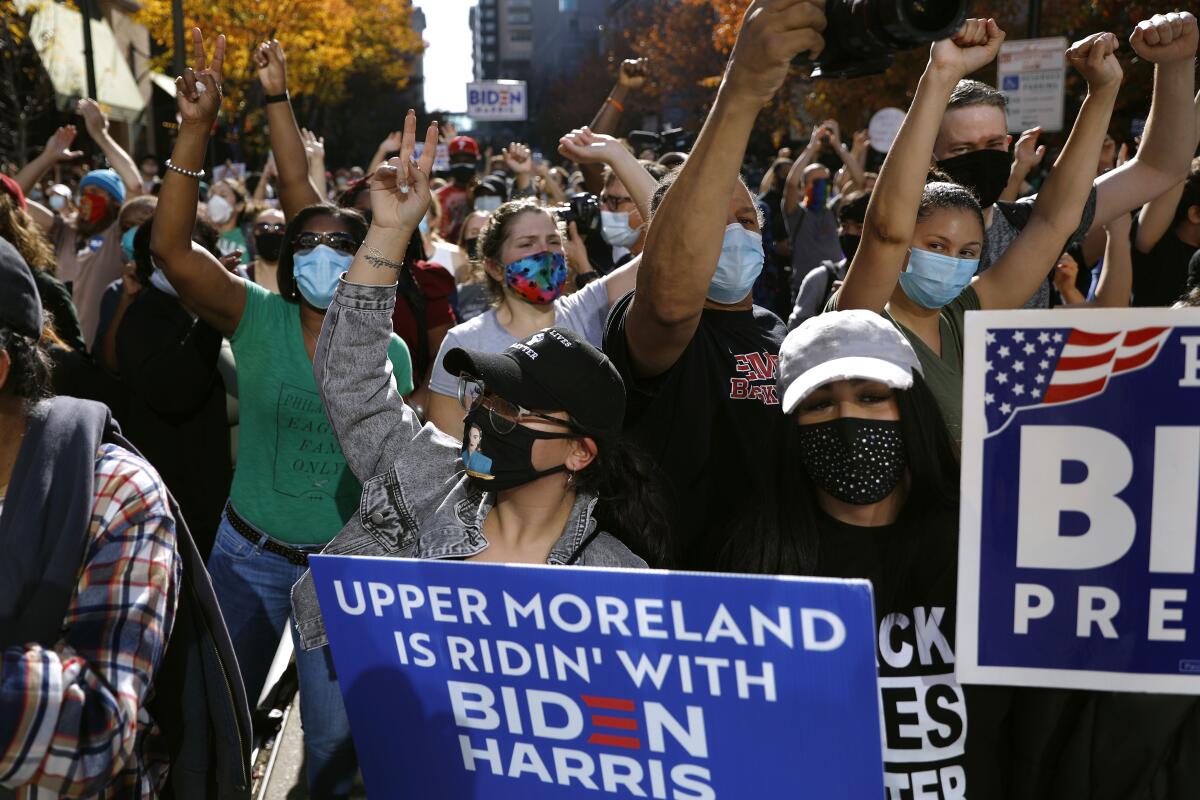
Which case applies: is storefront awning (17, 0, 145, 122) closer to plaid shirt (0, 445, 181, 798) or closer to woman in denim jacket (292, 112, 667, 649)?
woman in denim jacket (292, 112, 667, 649)

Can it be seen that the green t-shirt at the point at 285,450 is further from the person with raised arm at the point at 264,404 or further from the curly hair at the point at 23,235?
the curly hair at the point at 23,235

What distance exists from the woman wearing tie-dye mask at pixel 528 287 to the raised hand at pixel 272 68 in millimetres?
1016

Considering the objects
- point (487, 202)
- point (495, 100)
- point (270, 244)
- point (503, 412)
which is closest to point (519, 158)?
point (270, 244)

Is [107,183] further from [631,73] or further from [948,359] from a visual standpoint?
[948,359]

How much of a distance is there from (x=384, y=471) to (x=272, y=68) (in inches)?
91.8

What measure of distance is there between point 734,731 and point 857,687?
0.22 m

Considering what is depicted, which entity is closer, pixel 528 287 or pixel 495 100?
pixel 528 287

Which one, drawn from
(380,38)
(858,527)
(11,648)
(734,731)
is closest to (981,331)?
(858,527)

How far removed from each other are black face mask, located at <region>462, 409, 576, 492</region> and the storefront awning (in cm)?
1984

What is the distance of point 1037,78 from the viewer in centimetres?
1144

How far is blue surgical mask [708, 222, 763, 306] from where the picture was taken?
118 inches

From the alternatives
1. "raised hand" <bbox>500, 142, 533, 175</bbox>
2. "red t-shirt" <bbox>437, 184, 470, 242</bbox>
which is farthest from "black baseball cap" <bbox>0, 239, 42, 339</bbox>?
"red t-shirt" <bbox>437, 184, 470, 242</bbox>

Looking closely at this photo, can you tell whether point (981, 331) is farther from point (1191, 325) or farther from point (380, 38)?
point (380, 38)

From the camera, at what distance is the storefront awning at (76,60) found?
23.4m
